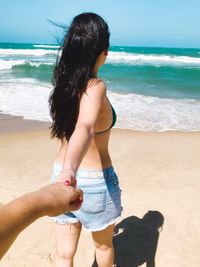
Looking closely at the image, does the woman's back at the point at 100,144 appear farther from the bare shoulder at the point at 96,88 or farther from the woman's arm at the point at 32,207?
the woman's arm at the point at 32,207

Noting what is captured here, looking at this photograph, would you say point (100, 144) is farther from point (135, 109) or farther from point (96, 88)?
point (135, 109)

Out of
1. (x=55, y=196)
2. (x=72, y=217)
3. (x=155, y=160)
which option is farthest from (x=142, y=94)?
(x=55, y=196)

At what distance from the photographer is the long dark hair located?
1.97 meters

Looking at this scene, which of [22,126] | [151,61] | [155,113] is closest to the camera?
[22,126]

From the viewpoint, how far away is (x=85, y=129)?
1.83 meters

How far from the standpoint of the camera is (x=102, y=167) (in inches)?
88.4

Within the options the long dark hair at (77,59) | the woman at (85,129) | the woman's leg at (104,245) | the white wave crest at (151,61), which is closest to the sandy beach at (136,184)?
the woman's leg at (104,245)

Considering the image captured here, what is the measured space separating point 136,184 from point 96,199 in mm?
3034

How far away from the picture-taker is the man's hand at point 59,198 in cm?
140

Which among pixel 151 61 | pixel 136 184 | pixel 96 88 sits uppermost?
pixel 96 88

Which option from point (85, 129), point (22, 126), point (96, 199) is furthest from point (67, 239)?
point (22, 126)

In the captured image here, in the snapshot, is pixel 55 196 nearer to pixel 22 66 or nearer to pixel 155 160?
pixel 155 160

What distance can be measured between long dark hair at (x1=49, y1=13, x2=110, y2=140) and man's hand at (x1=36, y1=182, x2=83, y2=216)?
24.0 inches

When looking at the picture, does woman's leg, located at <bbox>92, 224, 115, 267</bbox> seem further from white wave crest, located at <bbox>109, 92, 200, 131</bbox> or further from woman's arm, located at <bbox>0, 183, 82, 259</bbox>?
white wave crest, located at <bbox>109, 92, 200, 131</bbox>
